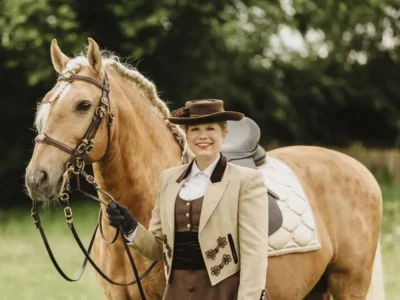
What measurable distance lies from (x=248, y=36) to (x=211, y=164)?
1199 centimetres

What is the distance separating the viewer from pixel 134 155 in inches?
148

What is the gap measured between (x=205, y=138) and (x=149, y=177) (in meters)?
0.85

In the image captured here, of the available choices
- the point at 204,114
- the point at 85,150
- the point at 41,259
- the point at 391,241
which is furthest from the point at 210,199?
the point at 391,241

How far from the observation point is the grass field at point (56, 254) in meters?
7.80

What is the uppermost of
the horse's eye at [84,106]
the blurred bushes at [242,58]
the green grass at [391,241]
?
the blurred bushes at [242,58]

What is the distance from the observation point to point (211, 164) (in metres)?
3.14

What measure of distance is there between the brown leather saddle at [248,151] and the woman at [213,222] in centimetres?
95

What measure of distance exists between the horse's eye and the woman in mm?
494

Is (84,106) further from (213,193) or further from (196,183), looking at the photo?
(213,193)

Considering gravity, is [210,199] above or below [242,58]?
below

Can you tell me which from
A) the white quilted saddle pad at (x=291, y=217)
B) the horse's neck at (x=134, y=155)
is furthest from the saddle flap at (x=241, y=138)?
the horse's neck at (x=134, y=155)

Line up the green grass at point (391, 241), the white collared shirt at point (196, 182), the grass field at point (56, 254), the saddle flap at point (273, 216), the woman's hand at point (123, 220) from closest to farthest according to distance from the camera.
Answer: the white collared shirt at point (196, 182) < the woman's hand at point (123, 220) < the saddle flap at point (273, 216) < the green grass at point (391, 241) < the grass field at point (56, 254)

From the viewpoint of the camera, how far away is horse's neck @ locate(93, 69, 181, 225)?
144 inches

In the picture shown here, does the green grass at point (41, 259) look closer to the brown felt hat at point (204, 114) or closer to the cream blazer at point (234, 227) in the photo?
the cream blazer at point (234, 227)
